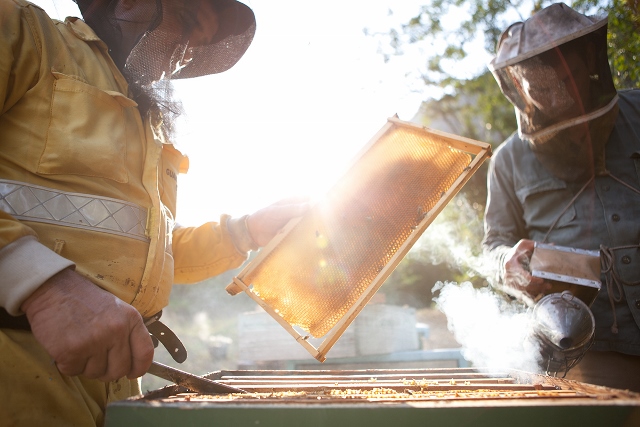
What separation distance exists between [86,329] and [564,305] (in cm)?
202

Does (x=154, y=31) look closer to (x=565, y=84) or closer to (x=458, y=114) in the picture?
(x=565, y=84)

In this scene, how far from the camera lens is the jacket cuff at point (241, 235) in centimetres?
243

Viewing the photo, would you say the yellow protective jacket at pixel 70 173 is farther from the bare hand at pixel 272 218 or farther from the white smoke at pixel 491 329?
the white smoke at pixel 491 329

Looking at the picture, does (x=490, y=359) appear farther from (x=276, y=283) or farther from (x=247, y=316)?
(x=247, y=316)

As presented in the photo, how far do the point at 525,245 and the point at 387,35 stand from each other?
27.9ft

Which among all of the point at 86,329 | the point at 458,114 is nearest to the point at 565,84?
the point at 86,329

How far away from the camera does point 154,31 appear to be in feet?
6.11

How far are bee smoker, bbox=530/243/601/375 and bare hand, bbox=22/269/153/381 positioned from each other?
1.80m

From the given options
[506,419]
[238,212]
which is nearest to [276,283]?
[238,212]

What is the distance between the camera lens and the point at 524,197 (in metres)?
2.85

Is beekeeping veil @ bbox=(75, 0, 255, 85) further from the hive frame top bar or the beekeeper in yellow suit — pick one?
the hive frame top bar

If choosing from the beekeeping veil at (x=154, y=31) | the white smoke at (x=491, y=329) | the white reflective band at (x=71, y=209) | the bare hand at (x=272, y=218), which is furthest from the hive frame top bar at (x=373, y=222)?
the beekeeping veil at (x=154, y=31)

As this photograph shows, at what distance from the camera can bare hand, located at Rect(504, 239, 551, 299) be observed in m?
2.40

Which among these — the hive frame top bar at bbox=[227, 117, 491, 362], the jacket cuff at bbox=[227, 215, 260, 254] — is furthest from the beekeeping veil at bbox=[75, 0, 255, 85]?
the hive frame top bar at bbox=[227, 117, 491, 362]
